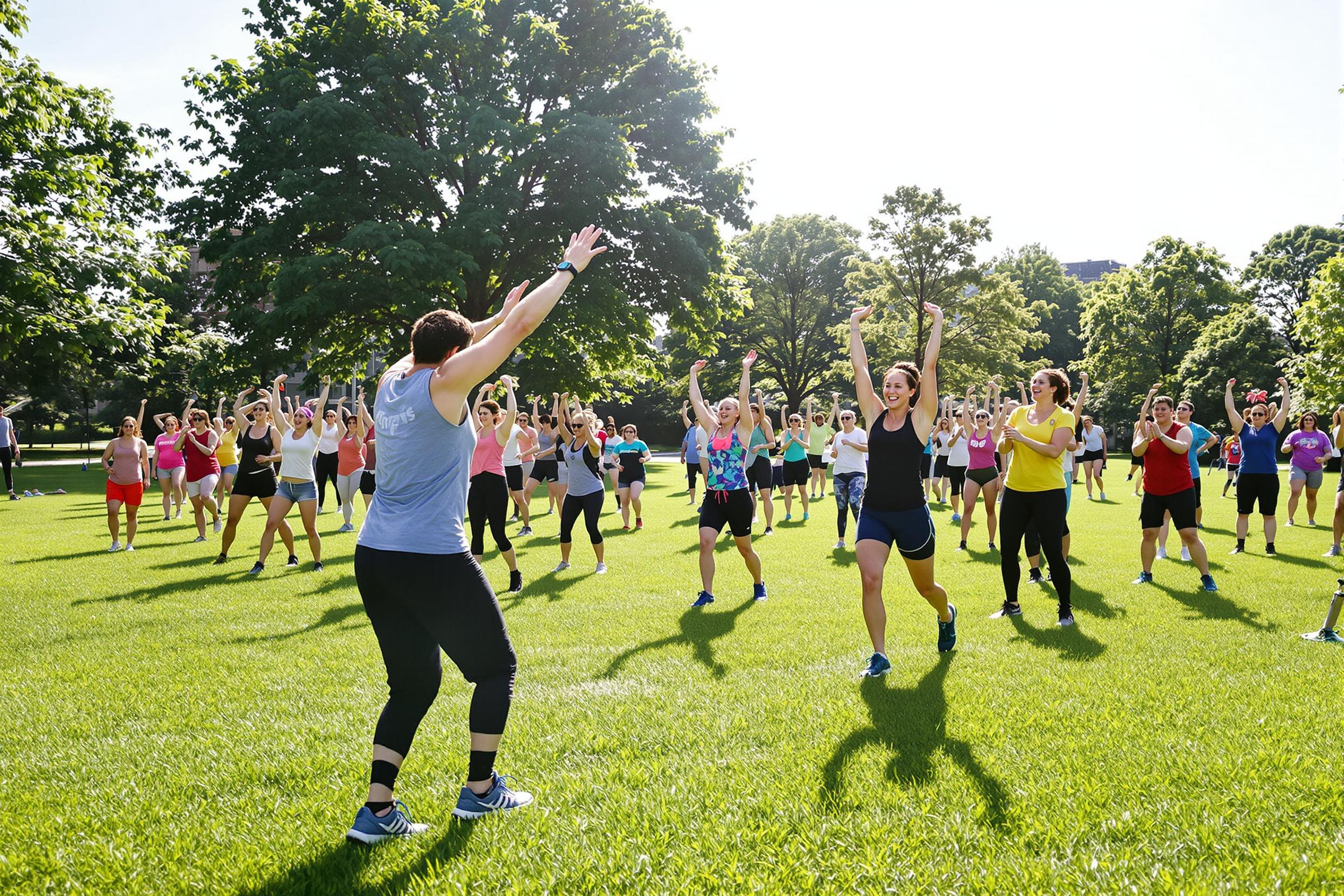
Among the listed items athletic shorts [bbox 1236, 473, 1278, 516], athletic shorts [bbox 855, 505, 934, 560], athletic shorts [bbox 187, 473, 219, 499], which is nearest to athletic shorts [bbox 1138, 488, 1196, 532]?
athletic shorts [bbox 1236, 473, 1278, 516]

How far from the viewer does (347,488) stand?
15.0 metres

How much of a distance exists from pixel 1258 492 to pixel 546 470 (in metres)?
12.1

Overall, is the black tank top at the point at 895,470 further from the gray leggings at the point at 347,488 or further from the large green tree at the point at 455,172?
the large green tree at the point at 455,172

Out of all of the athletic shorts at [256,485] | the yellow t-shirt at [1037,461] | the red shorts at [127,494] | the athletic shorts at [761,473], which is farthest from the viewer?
the athletic shorts at [761,473]

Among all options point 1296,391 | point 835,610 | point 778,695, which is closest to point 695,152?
point 835,610

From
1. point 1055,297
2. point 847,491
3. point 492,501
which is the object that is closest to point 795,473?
point 847,491

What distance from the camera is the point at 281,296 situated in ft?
67.6

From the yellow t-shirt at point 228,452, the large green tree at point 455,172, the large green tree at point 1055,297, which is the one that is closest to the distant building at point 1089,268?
the large green tree at point 1055,297

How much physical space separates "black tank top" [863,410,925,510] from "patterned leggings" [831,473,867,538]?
5.54 meters

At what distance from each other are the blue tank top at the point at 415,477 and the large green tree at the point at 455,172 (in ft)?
58.9

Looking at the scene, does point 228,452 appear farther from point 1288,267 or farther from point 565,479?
point 1288,267

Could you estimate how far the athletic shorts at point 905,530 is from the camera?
5.62m

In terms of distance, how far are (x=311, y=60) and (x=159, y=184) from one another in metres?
6.23

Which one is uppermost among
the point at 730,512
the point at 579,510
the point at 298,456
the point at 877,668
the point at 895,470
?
the point at 895,470
